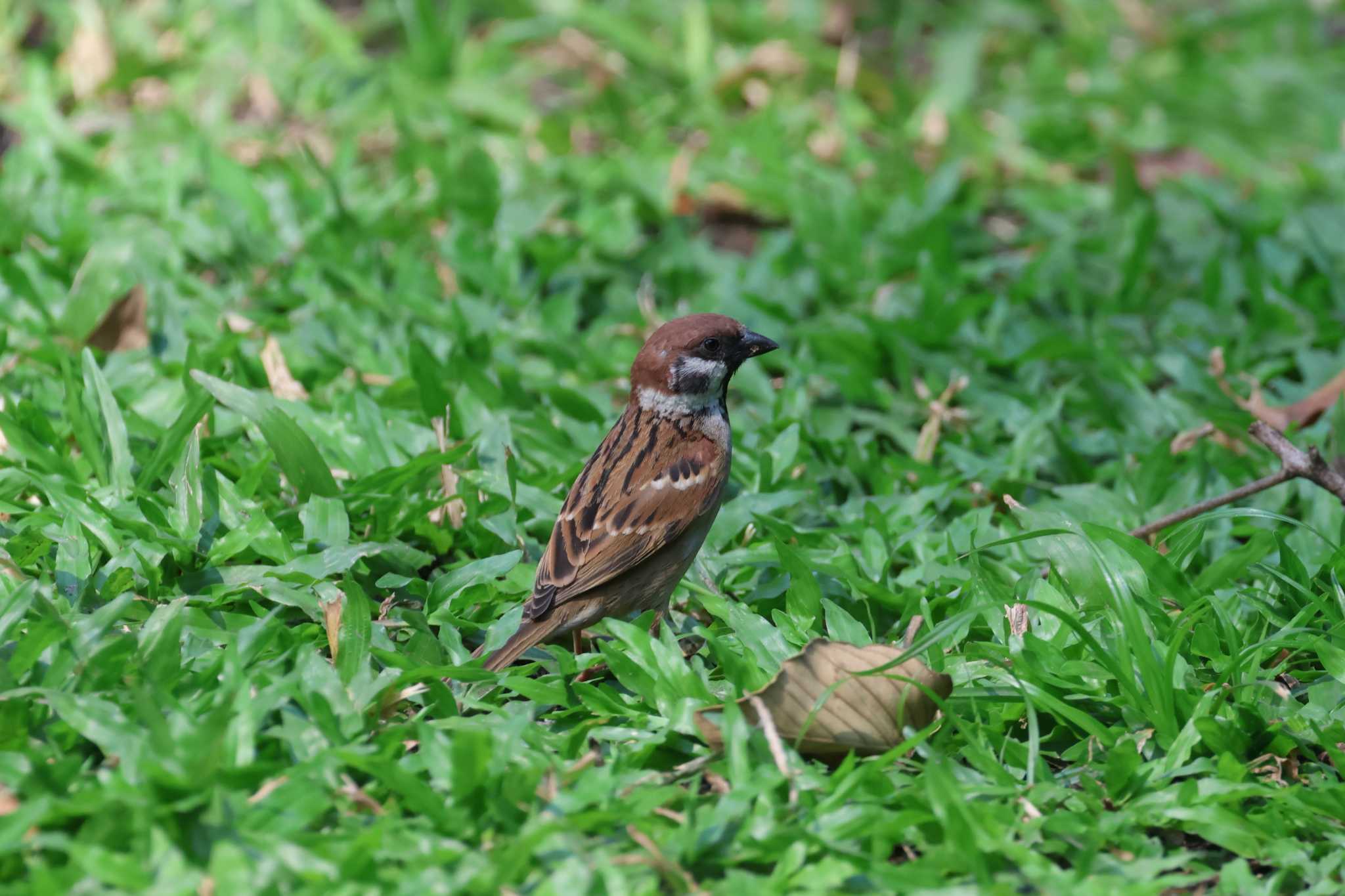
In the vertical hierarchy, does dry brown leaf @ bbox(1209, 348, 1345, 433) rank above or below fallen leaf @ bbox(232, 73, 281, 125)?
below

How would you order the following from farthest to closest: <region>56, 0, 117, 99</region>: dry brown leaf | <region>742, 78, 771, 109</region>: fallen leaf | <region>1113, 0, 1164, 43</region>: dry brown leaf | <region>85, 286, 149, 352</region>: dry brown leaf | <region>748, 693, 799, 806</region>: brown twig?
1. <region>1113, 0, 1164, 43</region>: dry brown leaf
2. <region>742, 78, 771, 109</region>: fallen leaf
3. <region>56, 0, 117, 99</region>: dry brown leaf
4. <region>85, 286, 149, 352</region>: dry brown leaf
5. <region>748, 693, 799, 806</region>: brown twig

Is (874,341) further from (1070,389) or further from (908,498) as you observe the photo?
(908,498)

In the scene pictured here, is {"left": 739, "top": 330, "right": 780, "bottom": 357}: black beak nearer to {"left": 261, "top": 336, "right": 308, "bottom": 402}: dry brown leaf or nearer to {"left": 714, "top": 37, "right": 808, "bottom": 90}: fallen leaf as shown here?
{"left": 261, "top": 336, "right": 308, "bottom": 402}: dry brown leaf

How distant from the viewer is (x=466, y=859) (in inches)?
109

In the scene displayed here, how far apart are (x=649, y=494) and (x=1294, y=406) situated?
97.2 inches

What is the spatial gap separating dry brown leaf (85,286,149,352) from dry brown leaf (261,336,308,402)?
515 millimetres

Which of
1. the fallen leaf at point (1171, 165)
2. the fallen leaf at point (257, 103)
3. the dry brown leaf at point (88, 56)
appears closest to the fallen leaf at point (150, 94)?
the dry brown leaf at point (88, 56)

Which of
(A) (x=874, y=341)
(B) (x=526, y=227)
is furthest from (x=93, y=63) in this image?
(A) (x=874, y=341)

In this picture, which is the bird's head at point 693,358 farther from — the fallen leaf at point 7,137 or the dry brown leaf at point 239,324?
the fallen leaf at point 7,137

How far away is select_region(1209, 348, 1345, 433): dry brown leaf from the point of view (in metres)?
4.85

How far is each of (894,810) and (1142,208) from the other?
4151 mm

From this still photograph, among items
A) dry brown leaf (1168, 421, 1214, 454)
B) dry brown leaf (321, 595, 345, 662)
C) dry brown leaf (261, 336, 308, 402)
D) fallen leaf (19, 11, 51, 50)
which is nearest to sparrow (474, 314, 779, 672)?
dry brown leaf (321, 595, 345, 662)

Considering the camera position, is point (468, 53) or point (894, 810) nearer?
point (894, 810)

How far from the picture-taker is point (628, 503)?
3719 mm
